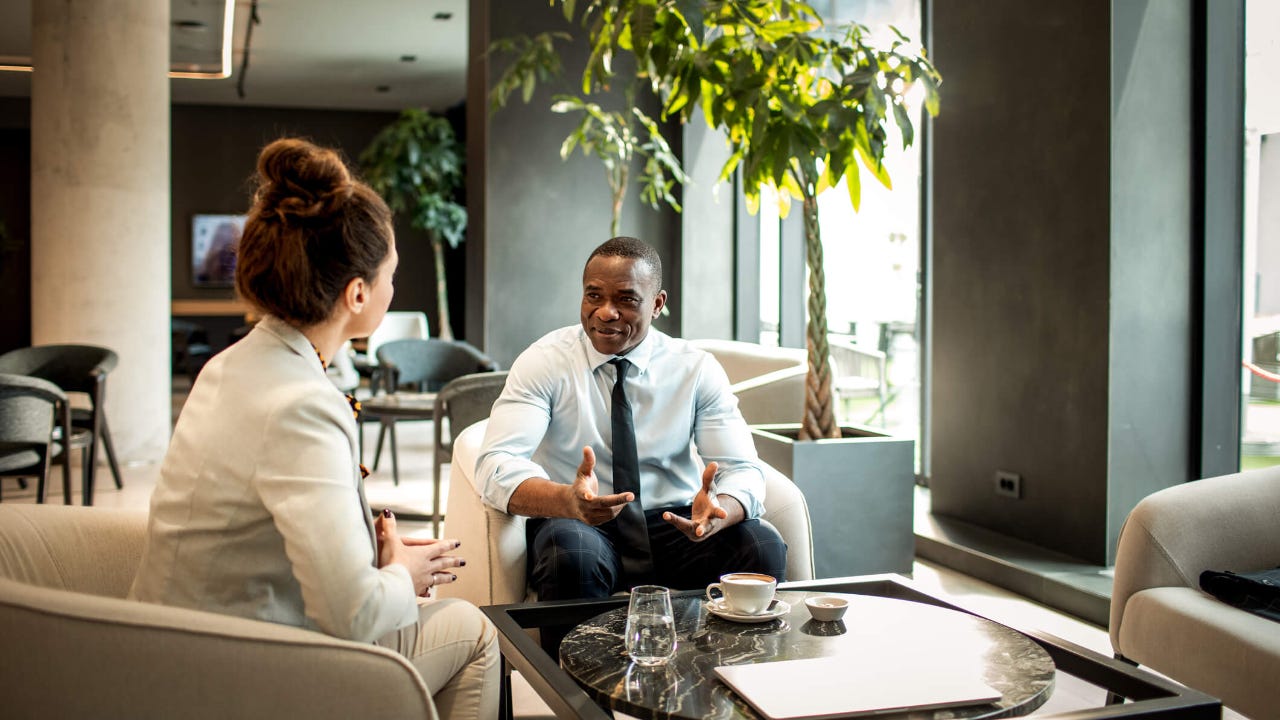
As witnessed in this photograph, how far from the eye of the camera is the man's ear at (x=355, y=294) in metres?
1.58

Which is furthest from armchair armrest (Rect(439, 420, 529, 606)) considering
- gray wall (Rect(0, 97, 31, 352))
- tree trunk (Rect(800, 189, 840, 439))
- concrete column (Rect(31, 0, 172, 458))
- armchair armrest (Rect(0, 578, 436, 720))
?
gray wall (Rect(0, 97, 31, 352))


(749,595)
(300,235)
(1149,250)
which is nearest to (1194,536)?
(749,595)

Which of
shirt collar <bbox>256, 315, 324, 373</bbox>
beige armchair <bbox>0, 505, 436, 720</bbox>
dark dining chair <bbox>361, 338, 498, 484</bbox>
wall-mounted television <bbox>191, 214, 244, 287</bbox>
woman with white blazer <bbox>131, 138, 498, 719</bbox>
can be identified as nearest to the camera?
beige armchair <bbox>0, 505, 436, 720</bbox>

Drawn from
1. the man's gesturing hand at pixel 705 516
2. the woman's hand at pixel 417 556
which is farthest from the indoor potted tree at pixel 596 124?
the woman's hand at pixel 417 556

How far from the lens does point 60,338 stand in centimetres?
659

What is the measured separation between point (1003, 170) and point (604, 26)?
1.63 m

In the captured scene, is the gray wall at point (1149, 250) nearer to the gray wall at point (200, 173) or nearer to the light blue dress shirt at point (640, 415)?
the light blue dress shirt at point (640, 415)

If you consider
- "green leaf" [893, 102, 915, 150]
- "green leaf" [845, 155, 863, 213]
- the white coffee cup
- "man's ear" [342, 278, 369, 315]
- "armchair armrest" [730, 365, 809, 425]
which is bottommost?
the white coffee cup

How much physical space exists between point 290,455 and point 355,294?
27 cm

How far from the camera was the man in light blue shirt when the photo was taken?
252cm

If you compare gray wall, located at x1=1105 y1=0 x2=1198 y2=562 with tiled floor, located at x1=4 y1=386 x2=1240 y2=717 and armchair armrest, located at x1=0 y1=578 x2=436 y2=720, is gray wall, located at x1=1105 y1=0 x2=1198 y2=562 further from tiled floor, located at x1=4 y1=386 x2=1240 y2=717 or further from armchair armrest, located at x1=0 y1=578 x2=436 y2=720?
armchair armrest, located at x1=0 y1=578 x2=436 y2=720

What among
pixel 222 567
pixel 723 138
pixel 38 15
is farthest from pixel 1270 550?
pixel 38 15

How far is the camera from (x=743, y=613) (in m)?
1.95

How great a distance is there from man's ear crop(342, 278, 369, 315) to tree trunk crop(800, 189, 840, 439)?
229 cm
